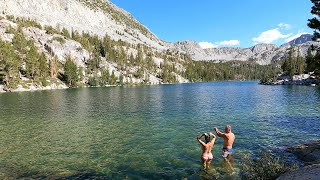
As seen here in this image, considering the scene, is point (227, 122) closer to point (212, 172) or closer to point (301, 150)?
point (301, 150)

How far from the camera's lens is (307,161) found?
22.5 meters

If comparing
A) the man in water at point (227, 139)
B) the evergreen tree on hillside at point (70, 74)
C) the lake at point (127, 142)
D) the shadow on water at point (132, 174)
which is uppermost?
the evergreen tree on hillside at point (70, 74)

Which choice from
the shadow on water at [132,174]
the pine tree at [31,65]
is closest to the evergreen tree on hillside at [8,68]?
the pine tree at [31,65]

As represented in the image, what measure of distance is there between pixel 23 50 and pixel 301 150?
182m

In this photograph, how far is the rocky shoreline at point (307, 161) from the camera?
13742 mm

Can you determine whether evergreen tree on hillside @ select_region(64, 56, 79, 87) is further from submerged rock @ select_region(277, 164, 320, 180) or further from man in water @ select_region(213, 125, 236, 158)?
submerged rock @ select_region(277, 164, 320, 180)

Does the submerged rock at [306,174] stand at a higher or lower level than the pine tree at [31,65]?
lower

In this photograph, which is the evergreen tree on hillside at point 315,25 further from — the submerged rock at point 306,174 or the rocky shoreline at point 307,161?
the submerged rock at point 306,174

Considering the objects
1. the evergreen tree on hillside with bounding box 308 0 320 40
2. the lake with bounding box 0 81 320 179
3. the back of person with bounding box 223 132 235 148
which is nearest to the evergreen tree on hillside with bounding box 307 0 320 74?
the evergreen tree on hillside with bounding box 308 0 320 40

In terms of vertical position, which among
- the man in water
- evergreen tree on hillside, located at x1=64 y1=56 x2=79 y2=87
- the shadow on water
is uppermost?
evergreen tree on hillside, located at x1=64 y1=56 x2=79 y2=87

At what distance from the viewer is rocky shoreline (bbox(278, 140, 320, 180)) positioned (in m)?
13.7

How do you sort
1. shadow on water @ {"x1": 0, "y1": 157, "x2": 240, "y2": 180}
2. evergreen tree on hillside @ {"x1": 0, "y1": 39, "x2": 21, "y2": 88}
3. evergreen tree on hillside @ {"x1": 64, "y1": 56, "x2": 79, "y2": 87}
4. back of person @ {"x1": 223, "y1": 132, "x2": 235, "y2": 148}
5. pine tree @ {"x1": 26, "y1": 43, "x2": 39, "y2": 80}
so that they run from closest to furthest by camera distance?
shadow on water @ {"x1": 0, "y1": 157, "x2": 240, "y2": 180} → back of person @ {"x1": 223, "y1": 132, "x2": 235, "y2": 148} → evergreen tree on hillside @ {"x1": 0, "y1": 39, "x2": 21, "y2": 88} → pine tree @ {"x1": 26, "y1": 43, "x2": 39, "y2": 80} → evergreen tree on hillside @ {"x1": 64, "y1": 56, "x2": 79, "y2": 87}

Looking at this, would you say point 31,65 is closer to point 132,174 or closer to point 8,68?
point 8,68

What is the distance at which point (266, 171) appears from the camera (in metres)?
16.2
